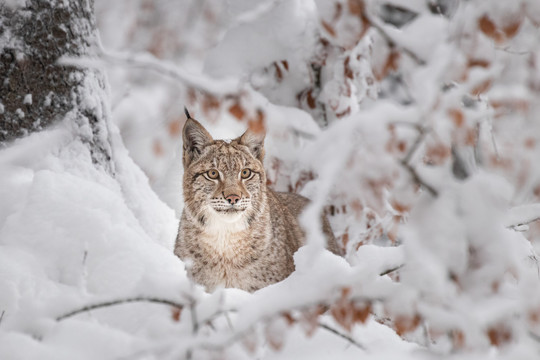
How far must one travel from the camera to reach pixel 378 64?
1.89 metres

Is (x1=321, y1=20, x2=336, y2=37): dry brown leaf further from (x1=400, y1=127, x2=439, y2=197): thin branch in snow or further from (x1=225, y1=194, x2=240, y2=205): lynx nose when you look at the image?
(x1=225, y1=194, x2=240, y2=205): lynx nose

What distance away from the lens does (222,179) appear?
385cm

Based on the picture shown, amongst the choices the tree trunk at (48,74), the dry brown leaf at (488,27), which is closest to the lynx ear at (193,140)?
the tree trunk at (48,74)

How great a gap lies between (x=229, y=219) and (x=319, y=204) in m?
2.33

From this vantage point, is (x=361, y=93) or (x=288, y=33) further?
(x=361, y=93)

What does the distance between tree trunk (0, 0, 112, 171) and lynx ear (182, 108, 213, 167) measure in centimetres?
80

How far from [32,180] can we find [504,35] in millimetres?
2105

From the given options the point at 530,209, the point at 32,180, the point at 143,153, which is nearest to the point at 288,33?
the point at 32,180

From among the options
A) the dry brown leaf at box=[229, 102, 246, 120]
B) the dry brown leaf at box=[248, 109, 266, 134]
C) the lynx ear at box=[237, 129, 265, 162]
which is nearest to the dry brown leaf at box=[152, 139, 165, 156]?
the lynx ear at box=[237, 129, 265, 162]

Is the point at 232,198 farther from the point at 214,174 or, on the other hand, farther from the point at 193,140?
the point at 193,140

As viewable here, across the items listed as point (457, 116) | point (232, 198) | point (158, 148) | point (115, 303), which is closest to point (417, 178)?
point (457, 116)

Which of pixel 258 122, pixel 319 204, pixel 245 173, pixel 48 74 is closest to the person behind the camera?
pixel 319 204

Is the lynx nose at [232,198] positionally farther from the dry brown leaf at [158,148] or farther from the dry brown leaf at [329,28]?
the dry brown leaf at [158,148]

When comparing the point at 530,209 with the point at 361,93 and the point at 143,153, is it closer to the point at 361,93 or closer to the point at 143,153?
the point at 361,93
